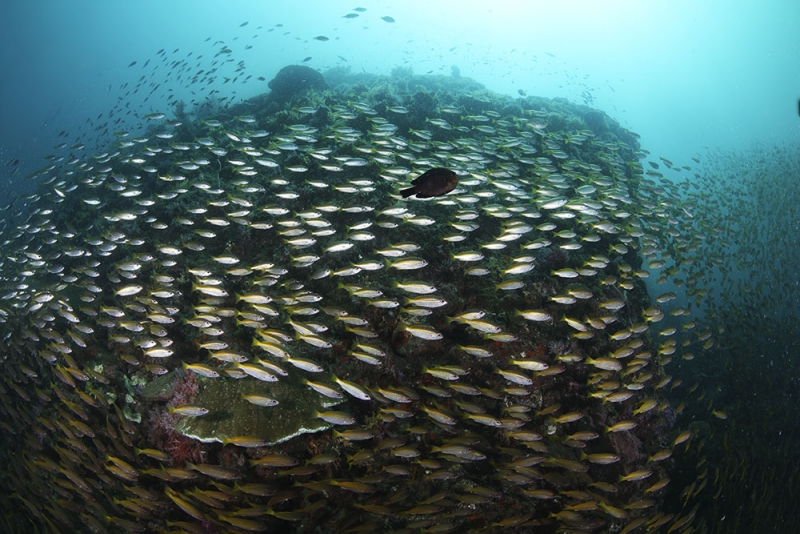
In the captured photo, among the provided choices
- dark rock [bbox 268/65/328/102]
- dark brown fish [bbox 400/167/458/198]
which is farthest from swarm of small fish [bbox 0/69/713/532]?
dark rock [bbox 268/65/328/102]

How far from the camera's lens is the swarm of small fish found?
4.93 meters

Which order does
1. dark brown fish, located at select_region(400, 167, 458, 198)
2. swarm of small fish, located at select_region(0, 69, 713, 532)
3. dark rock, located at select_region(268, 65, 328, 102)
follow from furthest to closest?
dark rock, located at select_region(268, 65, 328, 102)
swarm of small fish, located at select_region(0, 69, 713, 532)
dark brown fish, located at select_region(400, 167, 458, 198)

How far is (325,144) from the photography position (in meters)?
12.7

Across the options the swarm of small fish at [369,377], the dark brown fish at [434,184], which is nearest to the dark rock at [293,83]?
the swarm of small fish at [369,377]

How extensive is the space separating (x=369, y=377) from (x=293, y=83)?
20.9 metres

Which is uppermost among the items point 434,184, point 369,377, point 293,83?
point 434,184

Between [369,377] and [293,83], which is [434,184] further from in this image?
[293,83]

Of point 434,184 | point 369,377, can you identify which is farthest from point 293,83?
point 434,184

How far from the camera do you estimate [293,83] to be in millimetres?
21266

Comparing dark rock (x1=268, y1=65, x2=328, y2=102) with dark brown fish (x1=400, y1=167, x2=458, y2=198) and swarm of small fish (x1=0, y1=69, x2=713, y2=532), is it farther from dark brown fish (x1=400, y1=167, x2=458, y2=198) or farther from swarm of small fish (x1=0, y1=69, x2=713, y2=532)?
dark brown fish (x1=400, y1=167, x2=458, y2=198)

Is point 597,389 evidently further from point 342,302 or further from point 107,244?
point 107,244

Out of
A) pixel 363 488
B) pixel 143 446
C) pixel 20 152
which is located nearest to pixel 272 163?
pixel 143 446

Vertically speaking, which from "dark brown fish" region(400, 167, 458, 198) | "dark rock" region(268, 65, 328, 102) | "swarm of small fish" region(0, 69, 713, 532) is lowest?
"swarm of small fish" region(0, 69, 713, 532)

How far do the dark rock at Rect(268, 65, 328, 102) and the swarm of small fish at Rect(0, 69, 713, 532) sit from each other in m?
13.4
